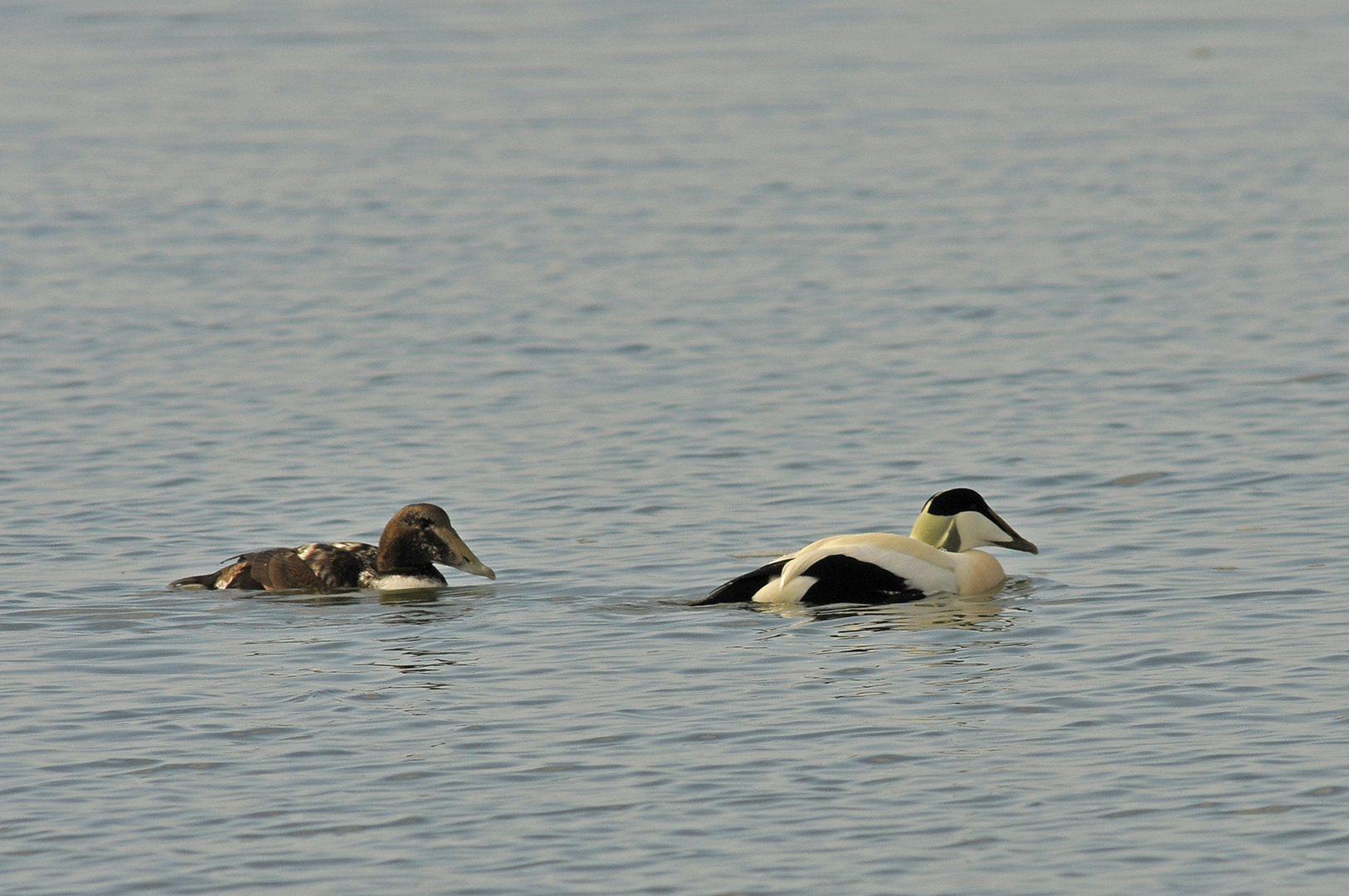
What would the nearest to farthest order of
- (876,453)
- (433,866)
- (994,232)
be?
1. (433,866)
2. (876,453)
3. (994,232)

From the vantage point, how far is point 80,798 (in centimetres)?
838

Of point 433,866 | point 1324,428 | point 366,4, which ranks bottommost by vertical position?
point 433,866

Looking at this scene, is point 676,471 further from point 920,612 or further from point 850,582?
point 920,612

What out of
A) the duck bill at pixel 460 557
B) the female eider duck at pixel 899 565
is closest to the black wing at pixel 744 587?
the female eider duck at pixel 899 565

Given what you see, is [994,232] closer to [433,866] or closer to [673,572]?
[673,572]

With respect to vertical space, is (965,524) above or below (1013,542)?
above

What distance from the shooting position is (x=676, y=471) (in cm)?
1445

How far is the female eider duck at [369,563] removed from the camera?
12.0 meters

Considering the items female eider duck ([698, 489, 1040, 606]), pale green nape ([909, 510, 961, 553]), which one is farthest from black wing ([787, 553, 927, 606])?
pale green nape ([909, 510, 961, 553])

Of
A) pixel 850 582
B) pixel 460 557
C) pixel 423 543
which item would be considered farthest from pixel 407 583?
pixel 850 582

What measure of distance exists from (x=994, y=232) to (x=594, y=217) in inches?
175

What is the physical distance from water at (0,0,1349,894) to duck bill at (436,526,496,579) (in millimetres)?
172

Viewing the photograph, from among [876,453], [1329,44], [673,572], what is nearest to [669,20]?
[1329,44]

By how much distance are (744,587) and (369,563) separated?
2318 mm
